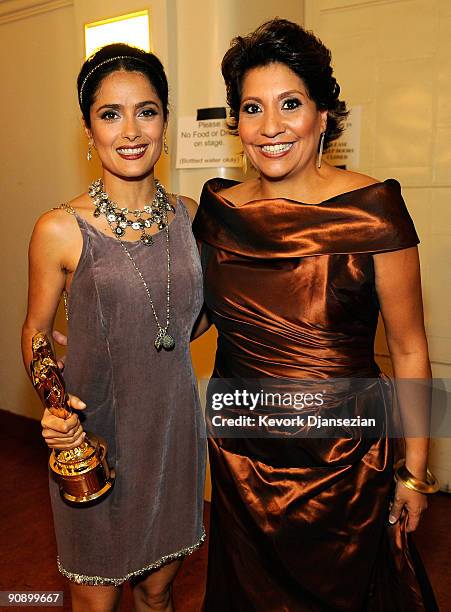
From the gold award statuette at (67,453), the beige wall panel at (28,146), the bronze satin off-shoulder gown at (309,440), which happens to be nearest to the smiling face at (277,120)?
the bronze satin off-shoulder gown at (309,440)

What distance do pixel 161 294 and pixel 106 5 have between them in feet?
6.02

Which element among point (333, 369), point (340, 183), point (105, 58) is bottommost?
point (333, 369)

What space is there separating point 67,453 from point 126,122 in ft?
2.81

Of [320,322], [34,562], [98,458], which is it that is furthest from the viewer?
[34,562]

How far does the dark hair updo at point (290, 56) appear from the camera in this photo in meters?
1.55

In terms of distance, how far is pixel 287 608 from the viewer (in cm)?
171

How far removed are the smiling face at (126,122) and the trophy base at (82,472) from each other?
729 mm

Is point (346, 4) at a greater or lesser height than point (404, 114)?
greater

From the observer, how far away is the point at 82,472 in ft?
4.68

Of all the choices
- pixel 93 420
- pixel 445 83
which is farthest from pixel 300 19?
pixel 93 420

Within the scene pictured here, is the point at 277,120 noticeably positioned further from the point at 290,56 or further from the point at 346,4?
the point at 346,4

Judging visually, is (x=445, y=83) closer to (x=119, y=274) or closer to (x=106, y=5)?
(x=106, y=5)

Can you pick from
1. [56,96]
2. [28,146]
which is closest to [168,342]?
[56,96]

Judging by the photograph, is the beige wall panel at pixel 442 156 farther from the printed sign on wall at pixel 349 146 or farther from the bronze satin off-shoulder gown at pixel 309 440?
the bronze satin off-shoulder gown at pixel 309 440
